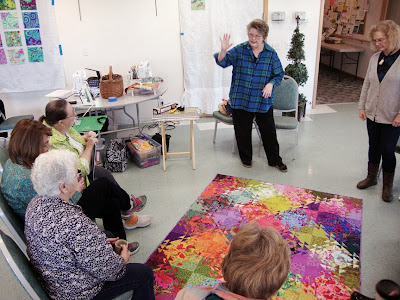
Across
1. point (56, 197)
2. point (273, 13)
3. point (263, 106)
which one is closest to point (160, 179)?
point (263, 106)

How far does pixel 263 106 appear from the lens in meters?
3.52

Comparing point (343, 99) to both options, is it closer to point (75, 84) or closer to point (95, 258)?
point (75, 84)

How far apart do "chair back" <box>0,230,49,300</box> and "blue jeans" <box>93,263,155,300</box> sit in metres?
0.26

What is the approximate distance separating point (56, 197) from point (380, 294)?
4.17 ft

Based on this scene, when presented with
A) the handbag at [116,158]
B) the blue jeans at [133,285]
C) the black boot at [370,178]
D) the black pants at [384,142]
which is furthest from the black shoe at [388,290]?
the handbag at [116,158]

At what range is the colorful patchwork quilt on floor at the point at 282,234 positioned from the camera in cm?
223

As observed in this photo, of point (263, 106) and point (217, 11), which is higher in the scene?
point (217, 11)

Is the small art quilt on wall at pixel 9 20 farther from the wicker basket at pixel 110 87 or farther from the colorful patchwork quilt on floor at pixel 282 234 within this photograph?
the colorful patchwork quilt on floor at pixel 282 234

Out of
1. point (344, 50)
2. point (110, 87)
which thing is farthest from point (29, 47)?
point (344, 50)

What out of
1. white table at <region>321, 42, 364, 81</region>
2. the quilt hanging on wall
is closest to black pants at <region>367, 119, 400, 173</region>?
the quilt hanging on wall

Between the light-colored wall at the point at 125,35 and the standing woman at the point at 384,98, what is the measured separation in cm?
251

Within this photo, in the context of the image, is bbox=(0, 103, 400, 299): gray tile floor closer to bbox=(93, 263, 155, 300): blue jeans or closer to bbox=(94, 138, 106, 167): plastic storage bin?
bbox=(94, 138, 106, 167): plastic storage bin

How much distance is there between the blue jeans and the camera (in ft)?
5.24

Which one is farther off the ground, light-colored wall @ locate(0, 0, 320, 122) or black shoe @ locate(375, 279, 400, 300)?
light-colored wall @ locate(0, 0, 320, 122)
